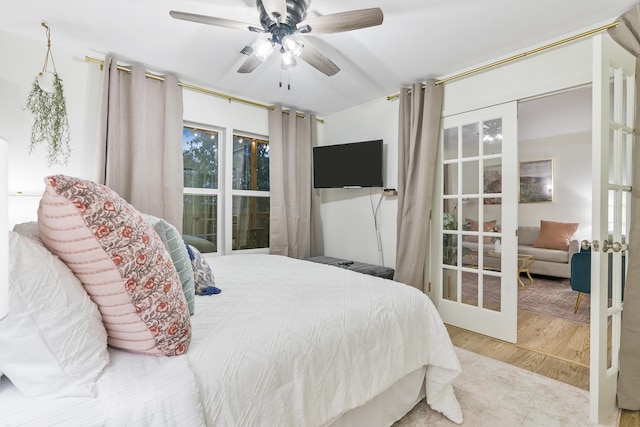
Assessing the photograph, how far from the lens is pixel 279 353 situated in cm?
104

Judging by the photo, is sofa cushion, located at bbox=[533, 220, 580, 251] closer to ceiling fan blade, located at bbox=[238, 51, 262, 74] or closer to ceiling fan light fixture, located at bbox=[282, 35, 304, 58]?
ceiling fan light fixture, located at bbox=[282, 35, 304, 58]

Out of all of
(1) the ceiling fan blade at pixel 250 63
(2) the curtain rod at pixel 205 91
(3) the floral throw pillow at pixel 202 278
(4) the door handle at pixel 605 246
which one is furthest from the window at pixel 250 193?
(4) the door handle at pixel 605 246

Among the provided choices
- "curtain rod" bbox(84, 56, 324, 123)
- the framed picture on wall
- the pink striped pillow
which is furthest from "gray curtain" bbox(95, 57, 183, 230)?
the framed picture on wall

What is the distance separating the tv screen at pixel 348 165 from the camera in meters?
3.53

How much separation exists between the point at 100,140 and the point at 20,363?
2476mm

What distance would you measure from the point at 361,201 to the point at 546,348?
2317 millimetres

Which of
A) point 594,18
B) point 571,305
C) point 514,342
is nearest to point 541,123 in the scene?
point 571,305

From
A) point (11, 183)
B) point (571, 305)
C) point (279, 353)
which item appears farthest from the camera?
point (571, 305)

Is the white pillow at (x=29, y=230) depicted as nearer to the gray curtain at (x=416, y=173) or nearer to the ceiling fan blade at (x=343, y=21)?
the ceiling fan blade at (x=343, y=21)

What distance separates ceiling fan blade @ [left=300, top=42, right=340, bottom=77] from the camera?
205cm

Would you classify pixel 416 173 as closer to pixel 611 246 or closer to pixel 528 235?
pixel 611 246

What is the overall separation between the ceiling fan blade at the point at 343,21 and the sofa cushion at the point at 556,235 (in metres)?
4.79

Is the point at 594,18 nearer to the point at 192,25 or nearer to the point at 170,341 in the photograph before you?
the point at 192,25

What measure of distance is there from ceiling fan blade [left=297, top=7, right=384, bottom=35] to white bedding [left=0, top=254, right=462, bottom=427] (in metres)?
1.49
